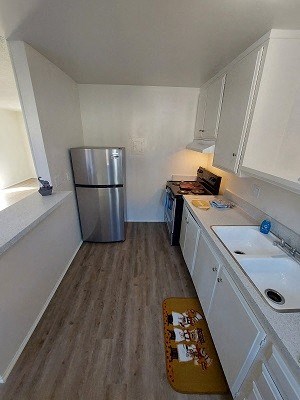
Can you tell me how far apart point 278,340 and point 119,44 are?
7.24ft

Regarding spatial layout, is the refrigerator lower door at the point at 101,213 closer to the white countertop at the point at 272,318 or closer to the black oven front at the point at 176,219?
the black oven front at the point at 176,219

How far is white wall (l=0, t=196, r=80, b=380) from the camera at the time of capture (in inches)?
47.1

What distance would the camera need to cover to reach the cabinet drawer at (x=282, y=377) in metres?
0.62

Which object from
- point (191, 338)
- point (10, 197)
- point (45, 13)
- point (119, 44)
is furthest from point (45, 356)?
point (10, 197)

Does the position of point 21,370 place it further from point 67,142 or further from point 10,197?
point 10,197

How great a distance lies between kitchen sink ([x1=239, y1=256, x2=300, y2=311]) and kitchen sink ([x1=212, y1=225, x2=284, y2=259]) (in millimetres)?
212

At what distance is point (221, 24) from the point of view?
3.78ft

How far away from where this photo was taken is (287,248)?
123 cm

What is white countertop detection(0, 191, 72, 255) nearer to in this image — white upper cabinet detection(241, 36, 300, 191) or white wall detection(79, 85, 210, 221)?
white wall detection(79, 85, 210, 221)

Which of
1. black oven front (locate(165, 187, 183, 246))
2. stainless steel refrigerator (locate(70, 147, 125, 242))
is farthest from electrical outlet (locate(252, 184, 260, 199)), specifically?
stainless steel refrigerator (locate(70, 147, 125, 242))

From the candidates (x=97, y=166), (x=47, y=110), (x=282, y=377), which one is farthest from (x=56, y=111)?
(x=282, y=377)

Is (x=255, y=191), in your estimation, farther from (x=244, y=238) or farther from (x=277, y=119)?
(x=277, y=119)

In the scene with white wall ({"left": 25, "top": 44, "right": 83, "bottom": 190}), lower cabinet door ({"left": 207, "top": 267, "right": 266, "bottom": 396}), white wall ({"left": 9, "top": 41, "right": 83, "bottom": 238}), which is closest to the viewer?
lower cabinet door ({"left": 207, "top": 267, "right": 266, "bottom": 396})

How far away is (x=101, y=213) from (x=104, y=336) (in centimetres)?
149
